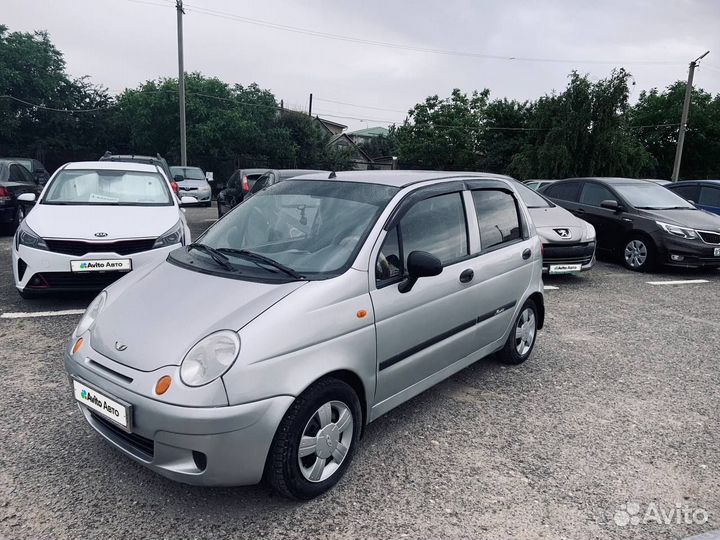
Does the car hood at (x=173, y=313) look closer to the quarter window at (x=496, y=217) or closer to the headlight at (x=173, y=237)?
the quarter window at (x=496, y=217)

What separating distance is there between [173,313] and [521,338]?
3035mm

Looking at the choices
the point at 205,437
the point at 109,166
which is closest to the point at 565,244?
the point at 109,166

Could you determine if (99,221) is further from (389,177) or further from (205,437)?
(205,437)

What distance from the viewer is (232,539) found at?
93.5 inches

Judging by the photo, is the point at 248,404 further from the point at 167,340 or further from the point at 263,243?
the point at 263,243

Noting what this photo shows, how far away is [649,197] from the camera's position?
9.68 metres

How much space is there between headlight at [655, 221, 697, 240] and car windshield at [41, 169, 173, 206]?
7.78 meters

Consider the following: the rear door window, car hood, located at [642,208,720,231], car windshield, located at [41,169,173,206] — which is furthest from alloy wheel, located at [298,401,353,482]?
the rear door window

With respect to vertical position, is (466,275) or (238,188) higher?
(466,275)

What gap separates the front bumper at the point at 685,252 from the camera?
867 centimetres

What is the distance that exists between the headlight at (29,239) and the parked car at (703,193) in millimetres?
11727

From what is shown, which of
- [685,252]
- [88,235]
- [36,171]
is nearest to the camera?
[88,235]

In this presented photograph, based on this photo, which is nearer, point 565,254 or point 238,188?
point 565,254

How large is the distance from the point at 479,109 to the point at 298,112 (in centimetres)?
1567
